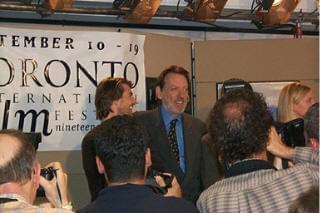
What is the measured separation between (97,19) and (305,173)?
314 centimetres

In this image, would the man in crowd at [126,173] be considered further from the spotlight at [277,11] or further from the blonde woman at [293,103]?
the spotlight at [277,11]

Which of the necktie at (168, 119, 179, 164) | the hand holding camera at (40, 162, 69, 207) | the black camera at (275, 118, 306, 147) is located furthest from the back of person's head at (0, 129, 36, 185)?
the necktie at (168, 119, 179, 164)

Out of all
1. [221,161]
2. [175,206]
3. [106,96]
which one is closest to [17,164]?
[175,206]

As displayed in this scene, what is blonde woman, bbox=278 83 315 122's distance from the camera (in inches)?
143

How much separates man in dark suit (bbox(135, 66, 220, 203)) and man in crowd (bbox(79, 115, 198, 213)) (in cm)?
157

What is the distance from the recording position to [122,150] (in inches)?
76.1

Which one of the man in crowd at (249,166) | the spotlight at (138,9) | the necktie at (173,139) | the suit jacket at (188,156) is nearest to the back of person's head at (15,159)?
the man in crowd at (249,166)

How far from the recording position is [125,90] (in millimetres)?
3680

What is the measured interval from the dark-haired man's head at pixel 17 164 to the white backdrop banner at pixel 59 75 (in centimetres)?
221

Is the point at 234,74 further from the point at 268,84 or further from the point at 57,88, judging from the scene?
the point at 57,88

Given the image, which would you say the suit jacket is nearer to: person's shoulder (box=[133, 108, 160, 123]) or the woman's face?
person's shoulder (box=[133, 108, 160, 123])

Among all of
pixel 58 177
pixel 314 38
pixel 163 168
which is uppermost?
pixel 314 38

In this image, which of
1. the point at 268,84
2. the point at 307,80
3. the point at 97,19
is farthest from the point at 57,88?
the point at 307,80

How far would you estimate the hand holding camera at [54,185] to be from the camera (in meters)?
2.25
